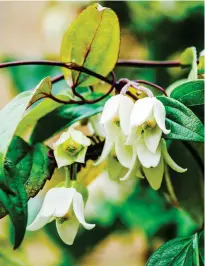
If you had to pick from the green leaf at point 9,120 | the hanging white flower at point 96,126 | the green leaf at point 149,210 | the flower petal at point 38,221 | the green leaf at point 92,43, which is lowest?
the green leaf at point 149,210

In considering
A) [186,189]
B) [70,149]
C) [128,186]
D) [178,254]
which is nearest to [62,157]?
[70,149]

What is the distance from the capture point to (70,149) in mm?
389

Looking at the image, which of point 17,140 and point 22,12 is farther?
point 22,12

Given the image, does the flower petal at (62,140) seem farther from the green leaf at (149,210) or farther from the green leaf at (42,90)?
the green leaf at (149,210)

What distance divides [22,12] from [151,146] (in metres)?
0.92

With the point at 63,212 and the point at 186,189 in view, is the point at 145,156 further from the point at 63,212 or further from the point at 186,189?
the point at 186,189

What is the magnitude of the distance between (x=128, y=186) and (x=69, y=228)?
1.51ft

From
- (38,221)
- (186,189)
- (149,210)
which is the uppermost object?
(38,221)

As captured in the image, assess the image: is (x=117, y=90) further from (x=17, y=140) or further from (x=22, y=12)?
(x=22, y=12)

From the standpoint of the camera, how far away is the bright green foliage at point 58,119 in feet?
1.46

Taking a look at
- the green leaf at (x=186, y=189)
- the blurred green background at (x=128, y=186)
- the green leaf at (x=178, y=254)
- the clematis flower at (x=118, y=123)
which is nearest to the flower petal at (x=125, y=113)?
the clematis flower at (x=118, y=123)

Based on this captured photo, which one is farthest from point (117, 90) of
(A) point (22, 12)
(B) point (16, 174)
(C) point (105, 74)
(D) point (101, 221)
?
(A) point (22, 12)

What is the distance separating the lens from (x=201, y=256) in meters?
0.44

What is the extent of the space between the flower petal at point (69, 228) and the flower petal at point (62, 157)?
4 centimetres
